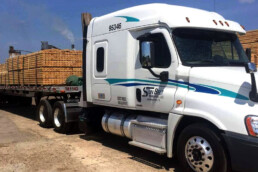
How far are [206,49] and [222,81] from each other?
3.09 feet

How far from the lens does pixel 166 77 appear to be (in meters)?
5.26

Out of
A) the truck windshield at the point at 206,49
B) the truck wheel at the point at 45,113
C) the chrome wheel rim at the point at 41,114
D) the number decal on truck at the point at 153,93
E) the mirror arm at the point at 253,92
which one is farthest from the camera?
the chrome wheel rim at the point at 41,114

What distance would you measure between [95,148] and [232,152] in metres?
3.76

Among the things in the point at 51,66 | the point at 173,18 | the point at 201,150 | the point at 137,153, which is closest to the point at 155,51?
the point at 173,18

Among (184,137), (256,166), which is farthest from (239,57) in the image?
(256,166)

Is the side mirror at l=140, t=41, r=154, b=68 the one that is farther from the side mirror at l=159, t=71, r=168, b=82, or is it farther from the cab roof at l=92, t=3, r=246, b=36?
the cab roof at l=92, t=3, r=246, b=36

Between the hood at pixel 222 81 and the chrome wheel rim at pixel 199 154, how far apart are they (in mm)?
787

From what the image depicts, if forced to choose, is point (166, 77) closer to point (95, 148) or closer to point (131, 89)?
point (131, 89)

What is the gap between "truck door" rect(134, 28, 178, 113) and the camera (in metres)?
5.21

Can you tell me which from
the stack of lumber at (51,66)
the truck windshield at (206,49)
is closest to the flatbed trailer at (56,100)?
the stack of lumber at (51,66)

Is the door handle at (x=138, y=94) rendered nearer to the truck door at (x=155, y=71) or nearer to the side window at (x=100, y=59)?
the truck door at (x=155, y=71)

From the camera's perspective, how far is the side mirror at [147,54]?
524 centimetres

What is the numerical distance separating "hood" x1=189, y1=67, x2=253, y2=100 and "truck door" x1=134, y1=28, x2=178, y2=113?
44cm

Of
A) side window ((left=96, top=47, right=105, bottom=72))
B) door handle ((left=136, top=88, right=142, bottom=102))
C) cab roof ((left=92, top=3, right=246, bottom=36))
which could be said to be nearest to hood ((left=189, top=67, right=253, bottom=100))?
cab roof ((left=92, top=3, right=246, bottom=36))
